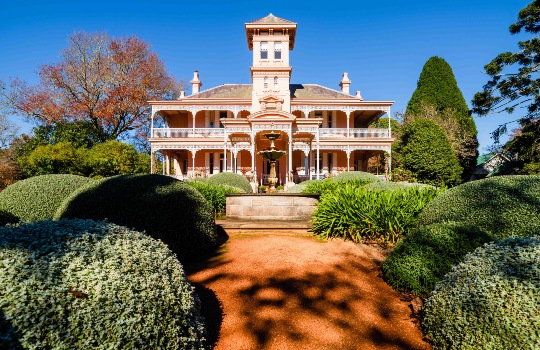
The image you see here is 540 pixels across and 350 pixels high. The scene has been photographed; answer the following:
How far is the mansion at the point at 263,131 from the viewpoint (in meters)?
27.1

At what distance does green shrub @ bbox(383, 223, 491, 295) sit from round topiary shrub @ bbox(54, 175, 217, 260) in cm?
333

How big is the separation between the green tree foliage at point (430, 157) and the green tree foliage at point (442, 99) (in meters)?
12.3

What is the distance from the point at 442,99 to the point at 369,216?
3413 cm

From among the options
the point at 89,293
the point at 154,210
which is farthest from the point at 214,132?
the point at 89,293

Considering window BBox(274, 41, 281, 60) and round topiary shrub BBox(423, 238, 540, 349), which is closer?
round topiary shrub BBox(423, 238, 540, 349)

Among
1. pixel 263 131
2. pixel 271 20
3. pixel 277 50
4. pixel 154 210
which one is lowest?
pixel 154 210

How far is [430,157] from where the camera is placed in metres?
20.2

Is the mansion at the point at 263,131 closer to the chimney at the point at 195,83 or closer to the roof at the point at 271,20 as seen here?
the roof at the point at 271,20

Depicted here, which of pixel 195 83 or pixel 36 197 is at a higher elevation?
pixel 195 83

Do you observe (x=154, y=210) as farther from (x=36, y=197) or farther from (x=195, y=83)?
(x=195, y=83)

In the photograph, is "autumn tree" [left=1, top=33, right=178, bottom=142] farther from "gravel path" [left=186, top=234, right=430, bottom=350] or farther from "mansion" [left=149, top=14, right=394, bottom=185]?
"gravel path" [left=186, top=234, right=430, bottom=350]

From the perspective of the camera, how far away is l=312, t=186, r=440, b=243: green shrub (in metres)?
6.43

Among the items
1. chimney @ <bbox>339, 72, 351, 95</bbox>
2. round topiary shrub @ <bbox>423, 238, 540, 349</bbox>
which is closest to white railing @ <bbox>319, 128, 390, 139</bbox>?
chimney @ <bbox>339, 72, 351, 95</bbox>

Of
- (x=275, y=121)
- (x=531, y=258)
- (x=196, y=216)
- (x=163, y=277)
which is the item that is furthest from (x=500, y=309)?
(x=275, y=121)
